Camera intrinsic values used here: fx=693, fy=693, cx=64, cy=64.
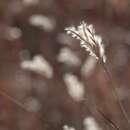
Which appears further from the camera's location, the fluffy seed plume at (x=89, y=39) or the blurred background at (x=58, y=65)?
the blurred background at (x=58, y=65)

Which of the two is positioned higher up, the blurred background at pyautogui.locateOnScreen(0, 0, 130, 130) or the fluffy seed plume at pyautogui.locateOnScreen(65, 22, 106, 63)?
the blurred background at pyautogui.locateOnScreen(0, 0, 130, 130)

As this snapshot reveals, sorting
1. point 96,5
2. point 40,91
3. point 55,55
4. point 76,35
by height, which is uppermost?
point 96,5

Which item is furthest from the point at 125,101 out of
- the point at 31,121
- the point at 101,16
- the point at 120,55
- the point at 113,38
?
the point at 101,16

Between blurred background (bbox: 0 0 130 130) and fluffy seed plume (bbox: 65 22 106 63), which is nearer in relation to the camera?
fluffy seed plume (bbox: 65 22 106 63)

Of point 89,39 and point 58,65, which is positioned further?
point 58,65

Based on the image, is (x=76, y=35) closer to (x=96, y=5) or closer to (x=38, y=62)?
(x=38, y=62)

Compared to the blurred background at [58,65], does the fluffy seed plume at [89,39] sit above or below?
below

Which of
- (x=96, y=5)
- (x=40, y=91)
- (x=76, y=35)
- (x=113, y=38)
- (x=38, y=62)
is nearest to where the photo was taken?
(x=76, y=35)

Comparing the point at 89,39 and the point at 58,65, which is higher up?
the point at 58,65
